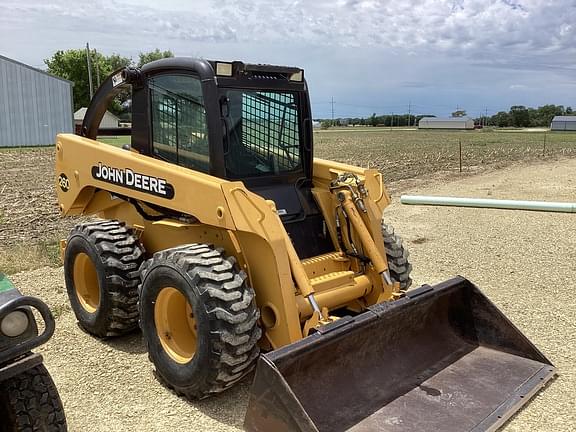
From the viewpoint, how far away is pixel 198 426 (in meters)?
3.64

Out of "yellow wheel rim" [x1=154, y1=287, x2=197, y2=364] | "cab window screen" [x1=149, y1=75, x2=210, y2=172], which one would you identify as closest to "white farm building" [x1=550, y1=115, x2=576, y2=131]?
"cab window screen" [x1=149, y1=75, x2=210, y2=172]

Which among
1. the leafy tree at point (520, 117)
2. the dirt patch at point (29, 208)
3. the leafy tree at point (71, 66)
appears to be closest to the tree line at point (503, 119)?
the leafy tree at point (520, 117)

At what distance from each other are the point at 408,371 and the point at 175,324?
5.40 feet

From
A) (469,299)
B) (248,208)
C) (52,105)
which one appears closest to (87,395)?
(248,208)

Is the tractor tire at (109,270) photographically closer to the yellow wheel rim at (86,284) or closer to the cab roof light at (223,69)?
the yellow wheel rim at (86,284)

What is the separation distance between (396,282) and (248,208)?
4.90 feet

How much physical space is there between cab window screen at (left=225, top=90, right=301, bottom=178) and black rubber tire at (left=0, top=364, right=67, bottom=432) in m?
2.15

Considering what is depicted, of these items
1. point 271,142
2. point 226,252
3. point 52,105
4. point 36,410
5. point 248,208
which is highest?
point 52,105

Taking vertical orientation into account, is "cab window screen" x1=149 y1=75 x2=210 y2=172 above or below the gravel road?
above

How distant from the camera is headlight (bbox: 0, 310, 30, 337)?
227 cm

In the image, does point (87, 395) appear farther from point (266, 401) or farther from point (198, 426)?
point (266, 401)

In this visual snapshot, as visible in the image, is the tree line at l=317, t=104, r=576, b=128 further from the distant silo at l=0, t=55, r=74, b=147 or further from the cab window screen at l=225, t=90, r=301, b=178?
the cab window screen at l=225, t=90, r=301, b=178

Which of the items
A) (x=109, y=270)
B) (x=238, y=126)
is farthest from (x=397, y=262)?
(x=109, y=270)

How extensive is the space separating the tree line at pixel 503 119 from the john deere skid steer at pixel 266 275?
93278 mm
